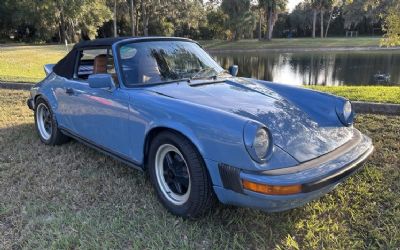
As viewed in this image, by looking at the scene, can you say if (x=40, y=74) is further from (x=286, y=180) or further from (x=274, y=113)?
(x=286, y=180)

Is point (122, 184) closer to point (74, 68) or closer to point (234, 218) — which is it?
point (234, 218)

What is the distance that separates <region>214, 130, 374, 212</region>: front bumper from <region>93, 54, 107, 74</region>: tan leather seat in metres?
2.06

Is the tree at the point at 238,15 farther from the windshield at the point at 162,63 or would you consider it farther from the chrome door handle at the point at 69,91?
the chrome door handle at the point at 69,91

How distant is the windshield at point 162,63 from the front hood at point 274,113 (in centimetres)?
22

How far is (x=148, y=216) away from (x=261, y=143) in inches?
47.2

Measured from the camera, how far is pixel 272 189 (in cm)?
240

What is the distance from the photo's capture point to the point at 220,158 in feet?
8.43

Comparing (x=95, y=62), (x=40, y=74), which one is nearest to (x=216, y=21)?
(x=40, y=74)

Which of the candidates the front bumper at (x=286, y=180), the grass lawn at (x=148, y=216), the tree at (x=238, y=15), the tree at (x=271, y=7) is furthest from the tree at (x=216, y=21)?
the front bumper at (x=286, y=180)

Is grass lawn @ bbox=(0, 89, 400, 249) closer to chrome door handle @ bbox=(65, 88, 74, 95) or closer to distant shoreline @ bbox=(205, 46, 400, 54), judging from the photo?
chrome door handle @ bbox=(65, 88, 74, 95)

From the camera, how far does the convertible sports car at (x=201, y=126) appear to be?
2518mm

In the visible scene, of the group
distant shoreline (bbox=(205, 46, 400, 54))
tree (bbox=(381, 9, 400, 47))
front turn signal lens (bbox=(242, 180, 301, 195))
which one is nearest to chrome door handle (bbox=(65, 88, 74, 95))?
front turn signal lens (bbox=(242, 180, 301, 195))

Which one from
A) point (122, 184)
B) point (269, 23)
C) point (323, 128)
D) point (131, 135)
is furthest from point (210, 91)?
point (269, 23)

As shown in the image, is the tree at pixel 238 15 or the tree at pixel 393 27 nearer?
the tree at pixel 393 27
